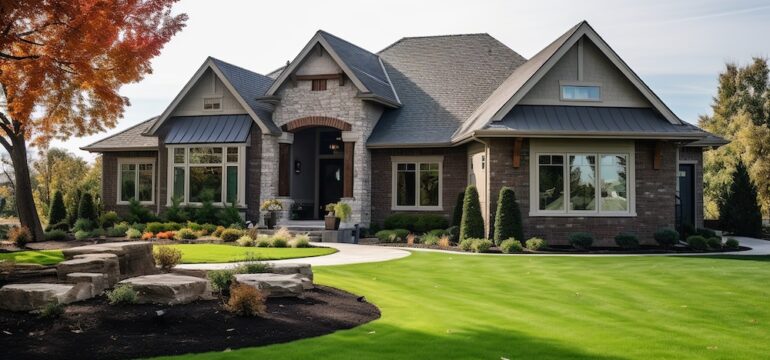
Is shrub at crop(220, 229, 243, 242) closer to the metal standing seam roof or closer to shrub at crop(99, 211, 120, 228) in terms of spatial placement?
the metal standing seam roof

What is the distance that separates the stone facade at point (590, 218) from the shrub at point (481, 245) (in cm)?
156

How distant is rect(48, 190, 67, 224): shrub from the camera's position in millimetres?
25562

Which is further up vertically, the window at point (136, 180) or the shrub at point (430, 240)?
the window at point (136, 180)

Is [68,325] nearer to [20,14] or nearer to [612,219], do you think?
[20,14]

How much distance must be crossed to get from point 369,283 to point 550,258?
6.70 metres

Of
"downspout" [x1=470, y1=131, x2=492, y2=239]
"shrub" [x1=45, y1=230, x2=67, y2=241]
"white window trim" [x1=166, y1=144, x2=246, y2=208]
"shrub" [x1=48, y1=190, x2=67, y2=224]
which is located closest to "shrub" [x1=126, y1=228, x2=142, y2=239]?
"shrub" [x1=45, y1=230, x2=67, y2=241]

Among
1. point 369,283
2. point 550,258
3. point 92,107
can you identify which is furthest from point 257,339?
point 92,107

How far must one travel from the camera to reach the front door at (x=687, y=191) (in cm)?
2608

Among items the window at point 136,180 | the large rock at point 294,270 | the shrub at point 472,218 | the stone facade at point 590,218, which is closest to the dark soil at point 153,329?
the large rock at point 294,270

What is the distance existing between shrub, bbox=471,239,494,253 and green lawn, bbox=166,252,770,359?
2.78 metres

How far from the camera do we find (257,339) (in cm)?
700

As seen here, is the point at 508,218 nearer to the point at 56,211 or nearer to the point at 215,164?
the point at 215,164

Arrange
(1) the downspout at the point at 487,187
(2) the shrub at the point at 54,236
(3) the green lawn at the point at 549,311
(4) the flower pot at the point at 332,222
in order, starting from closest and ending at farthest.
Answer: (3) the green lawn at the point at 549,311 < (1) the downspout at the point at 487,187 < (2) the shrub at the point at 54,236 < (4) the flower pot at the point at 332,222

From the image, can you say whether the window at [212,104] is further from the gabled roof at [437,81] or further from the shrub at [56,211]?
the shrub at [56,211]
